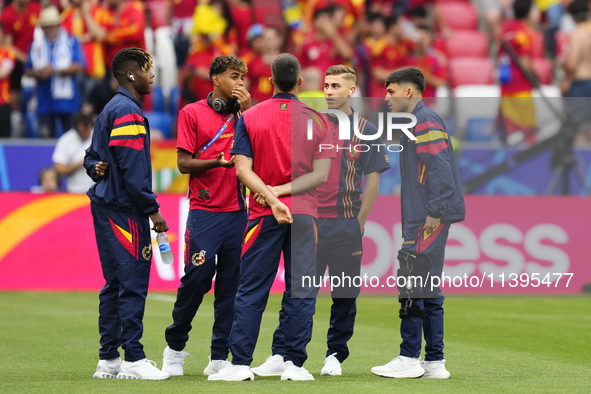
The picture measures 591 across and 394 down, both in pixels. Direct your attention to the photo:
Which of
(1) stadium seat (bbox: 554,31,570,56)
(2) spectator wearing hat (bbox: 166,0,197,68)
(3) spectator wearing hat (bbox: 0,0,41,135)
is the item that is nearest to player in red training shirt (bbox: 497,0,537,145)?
(1) stadium seat (bbox: 554,31,570,56)

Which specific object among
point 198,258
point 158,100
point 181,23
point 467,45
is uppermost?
point 181,23

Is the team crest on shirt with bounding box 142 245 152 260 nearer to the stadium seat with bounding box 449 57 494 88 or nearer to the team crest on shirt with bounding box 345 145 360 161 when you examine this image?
the team crest on shirt with bounding box 345 145 360 161

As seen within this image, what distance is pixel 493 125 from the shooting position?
13.6m

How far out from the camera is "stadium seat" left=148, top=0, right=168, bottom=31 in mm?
16859

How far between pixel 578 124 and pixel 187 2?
7600mm

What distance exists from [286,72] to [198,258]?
149 cm

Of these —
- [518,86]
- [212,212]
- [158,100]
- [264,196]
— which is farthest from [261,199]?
[518,86]

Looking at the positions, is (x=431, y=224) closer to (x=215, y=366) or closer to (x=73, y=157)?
(x=215, y=366)

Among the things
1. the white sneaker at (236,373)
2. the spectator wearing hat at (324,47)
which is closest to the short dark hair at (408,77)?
the white sneaker at (236,373)

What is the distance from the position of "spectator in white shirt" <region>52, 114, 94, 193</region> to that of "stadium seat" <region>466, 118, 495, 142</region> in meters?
5.91

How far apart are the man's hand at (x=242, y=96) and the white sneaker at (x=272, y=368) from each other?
1.86m

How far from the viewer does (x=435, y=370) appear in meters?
6.22

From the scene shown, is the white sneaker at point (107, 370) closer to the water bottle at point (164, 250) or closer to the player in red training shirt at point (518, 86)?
the water bottle at point (164, 250)

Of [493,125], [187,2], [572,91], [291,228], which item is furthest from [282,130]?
[187,2]
